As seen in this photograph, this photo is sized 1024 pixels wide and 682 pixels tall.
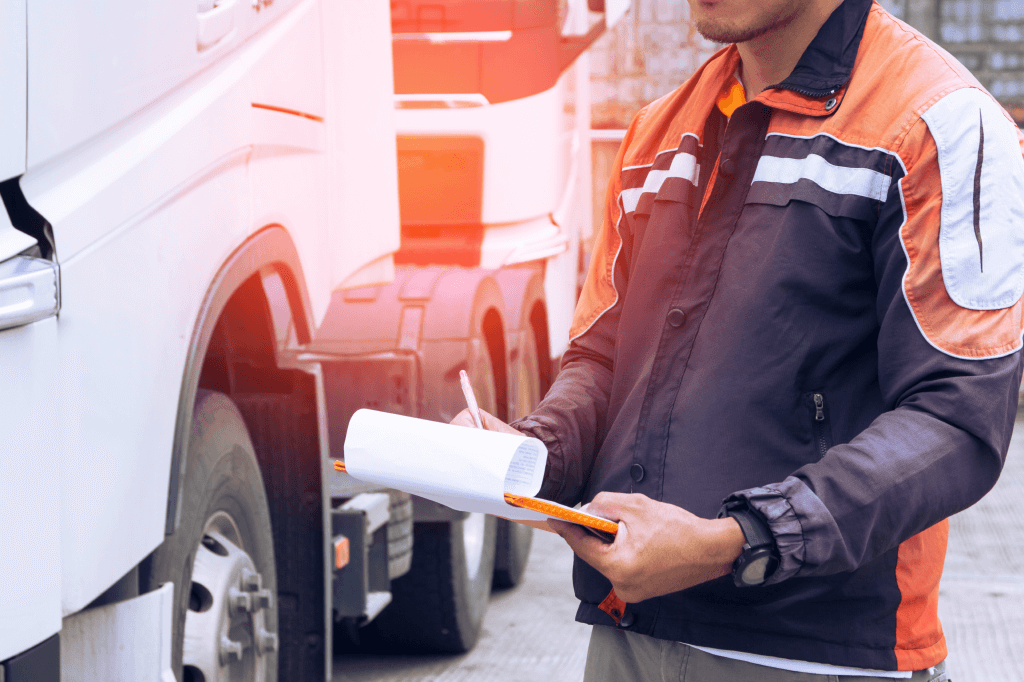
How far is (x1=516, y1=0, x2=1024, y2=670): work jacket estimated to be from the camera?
4.41ft

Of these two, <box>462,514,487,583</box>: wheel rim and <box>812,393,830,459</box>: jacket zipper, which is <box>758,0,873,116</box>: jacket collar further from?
<box>462,514,487,583</box>: wheel rim

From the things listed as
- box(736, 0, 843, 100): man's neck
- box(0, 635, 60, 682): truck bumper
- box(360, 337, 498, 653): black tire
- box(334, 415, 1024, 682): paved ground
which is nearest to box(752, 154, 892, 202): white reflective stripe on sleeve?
box(736, 0, 843, 100): man's neck

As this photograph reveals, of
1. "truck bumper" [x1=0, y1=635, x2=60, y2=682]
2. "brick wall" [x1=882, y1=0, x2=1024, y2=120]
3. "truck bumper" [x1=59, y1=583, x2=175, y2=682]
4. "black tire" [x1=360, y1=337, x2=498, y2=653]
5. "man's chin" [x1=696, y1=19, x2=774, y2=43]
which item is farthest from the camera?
"brick wall" [x1=882, y1=0, x2=1024, y2=120]

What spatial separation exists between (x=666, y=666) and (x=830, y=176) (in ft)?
2.24

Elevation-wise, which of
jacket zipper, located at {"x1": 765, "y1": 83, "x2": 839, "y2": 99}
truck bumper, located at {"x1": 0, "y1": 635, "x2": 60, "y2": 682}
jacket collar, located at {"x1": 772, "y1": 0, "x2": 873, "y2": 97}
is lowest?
truck bumper, located at {"x1": 0, "y1": 635, "x2": 60, "y2": 682}

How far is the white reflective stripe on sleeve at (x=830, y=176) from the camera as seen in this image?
143cm

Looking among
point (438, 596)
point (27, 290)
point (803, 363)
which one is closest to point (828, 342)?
point (803, 363)

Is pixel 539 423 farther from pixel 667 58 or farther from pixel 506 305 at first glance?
pixel 667 58

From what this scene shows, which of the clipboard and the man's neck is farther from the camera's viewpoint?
the man's neck

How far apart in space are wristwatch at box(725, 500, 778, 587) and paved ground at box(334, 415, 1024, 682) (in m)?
3.04

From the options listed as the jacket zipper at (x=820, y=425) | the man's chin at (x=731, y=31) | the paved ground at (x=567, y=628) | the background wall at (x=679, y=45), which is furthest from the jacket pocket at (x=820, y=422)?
the background wall at (x=679, y=45)

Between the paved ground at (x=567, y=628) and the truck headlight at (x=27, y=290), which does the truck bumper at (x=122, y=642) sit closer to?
the truck headlight at (x=27, y=290)

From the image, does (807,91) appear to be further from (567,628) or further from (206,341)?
(567,628)

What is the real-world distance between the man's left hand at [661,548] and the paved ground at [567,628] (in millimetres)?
3004
